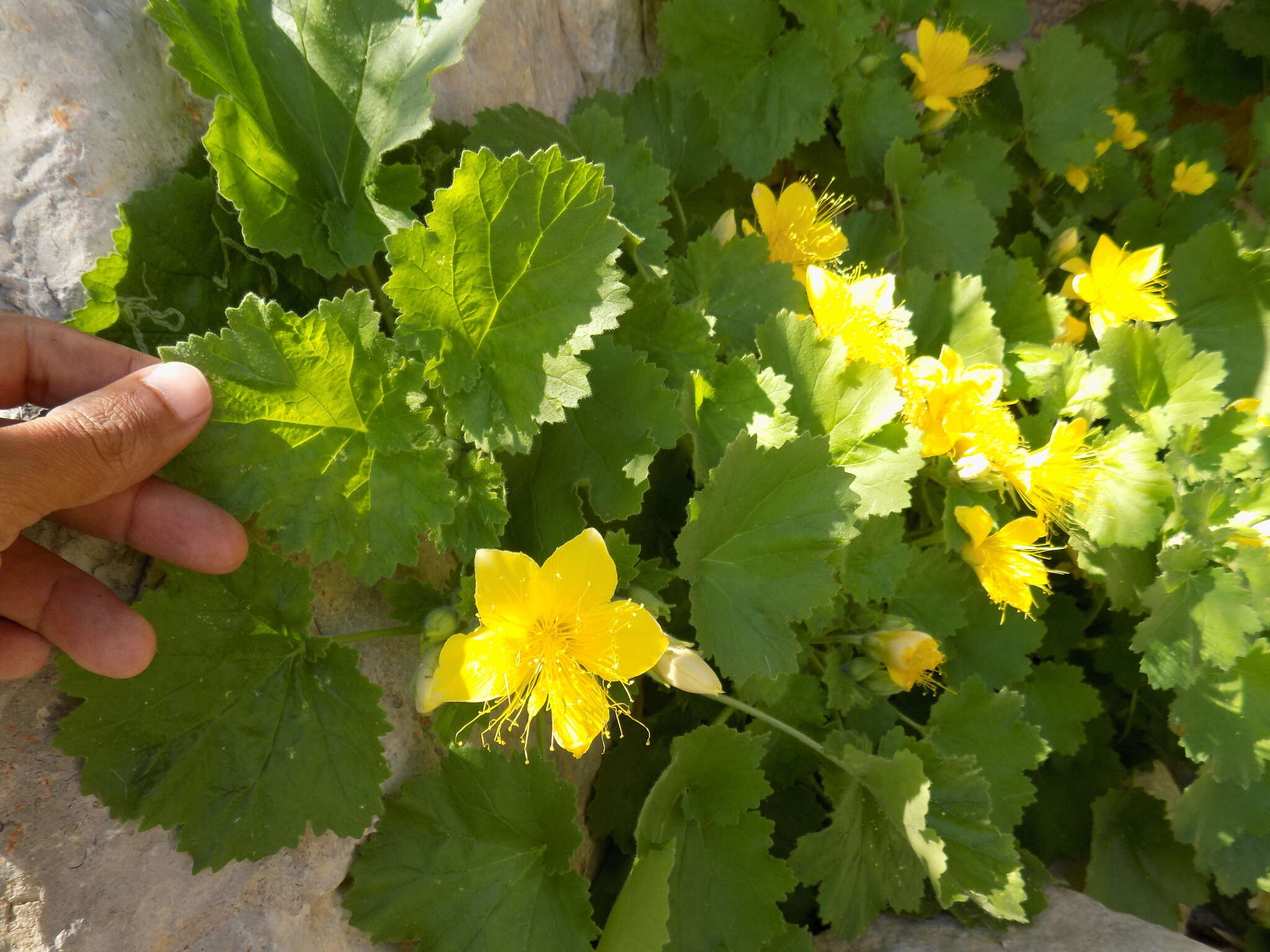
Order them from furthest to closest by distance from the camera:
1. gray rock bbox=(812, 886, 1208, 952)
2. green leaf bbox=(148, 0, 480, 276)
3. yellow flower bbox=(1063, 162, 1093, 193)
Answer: yellow flower bbox=(1063, 162, 1093, 193)
gray rock bbox=(812, 886, 1208, 952)
green leaf bbox=(148, 0, 480, 276)

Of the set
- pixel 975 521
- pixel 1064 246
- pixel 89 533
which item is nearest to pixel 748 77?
pixel 1064 246

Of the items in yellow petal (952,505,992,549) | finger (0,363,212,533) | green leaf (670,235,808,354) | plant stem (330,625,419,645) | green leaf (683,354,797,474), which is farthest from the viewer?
green leaf (670,235,808,354)

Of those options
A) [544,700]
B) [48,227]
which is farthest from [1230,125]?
[48,227]

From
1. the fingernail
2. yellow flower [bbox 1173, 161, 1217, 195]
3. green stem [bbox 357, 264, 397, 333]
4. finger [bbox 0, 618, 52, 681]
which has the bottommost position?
yellow flower [bbox 1173, 161, 1217, 195]

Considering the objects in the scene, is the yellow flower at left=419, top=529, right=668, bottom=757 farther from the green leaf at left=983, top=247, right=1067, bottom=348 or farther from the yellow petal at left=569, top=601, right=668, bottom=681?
the green leaf at left=983, top=247, right=1067, bottom=348

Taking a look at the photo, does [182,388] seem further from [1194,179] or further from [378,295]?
[1194,179]

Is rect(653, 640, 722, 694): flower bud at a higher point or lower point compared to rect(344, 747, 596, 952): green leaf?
higher

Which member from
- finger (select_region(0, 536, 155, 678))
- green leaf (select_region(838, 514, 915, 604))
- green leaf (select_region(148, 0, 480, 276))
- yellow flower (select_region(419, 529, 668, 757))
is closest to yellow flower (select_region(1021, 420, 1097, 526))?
green leaf (select_region(838, 514, 915, 604))
